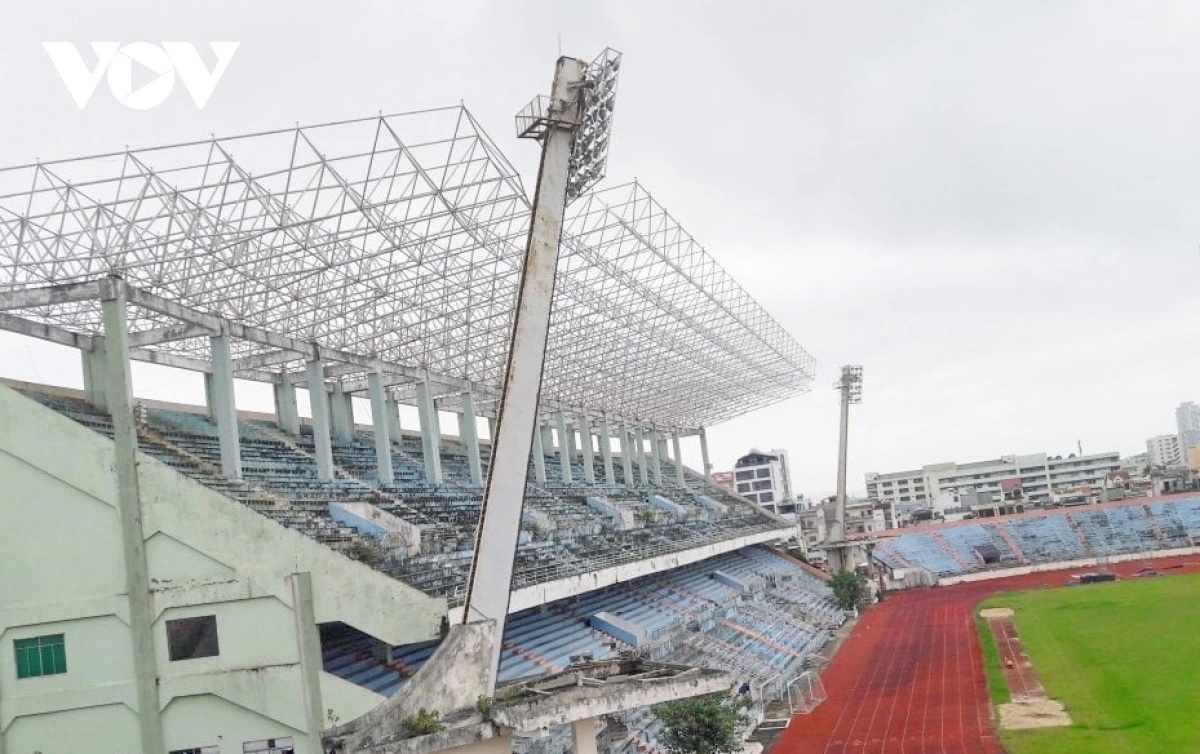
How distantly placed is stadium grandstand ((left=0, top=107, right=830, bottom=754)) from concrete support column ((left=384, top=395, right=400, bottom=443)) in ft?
0.51

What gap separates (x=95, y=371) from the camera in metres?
21.2

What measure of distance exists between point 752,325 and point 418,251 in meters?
22.1

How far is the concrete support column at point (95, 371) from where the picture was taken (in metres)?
20.7

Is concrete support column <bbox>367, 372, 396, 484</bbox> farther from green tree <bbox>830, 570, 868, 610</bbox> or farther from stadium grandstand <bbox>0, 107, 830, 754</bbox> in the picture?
green tree <bbox>830, 570, 868, 610</bbox>

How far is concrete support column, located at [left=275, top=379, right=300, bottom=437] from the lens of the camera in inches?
1147

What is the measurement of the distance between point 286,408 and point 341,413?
2.67 meters

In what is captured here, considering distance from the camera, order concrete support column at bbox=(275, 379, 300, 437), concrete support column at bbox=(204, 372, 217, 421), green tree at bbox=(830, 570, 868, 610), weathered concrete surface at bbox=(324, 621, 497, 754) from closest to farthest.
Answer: weathered concrete surface at bbox=(324, 621, 497, 754), concrete support column at bbox=(204, 372, 217, 421), concrete support column at bbox=(275, 379, 300, 437), green tree at bbox=(830, 570, 868, 610)

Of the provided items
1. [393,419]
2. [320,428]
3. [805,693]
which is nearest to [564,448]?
[393,419]

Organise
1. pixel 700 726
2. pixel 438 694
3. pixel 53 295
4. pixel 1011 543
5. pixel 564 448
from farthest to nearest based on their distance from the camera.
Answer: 1. pixel 1011 543
2. pixel 564 448
3. pixel 700 726
4. pixel 53 295
5. pixel 438 694

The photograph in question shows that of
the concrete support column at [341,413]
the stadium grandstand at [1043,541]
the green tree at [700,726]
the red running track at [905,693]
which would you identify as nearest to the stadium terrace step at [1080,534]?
the stadium grandstand at [1043,541]

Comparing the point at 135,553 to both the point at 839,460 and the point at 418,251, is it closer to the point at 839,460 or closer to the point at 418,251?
the point at 418,251

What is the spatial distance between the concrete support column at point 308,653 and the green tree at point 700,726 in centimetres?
673

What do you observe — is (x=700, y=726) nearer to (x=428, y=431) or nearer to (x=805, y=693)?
(x=805, y=693)

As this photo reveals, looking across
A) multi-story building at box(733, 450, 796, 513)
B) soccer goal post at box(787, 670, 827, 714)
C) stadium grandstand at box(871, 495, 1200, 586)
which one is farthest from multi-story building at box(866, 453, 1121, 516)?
soccer goal post at box(787, 670, 827, 714)
